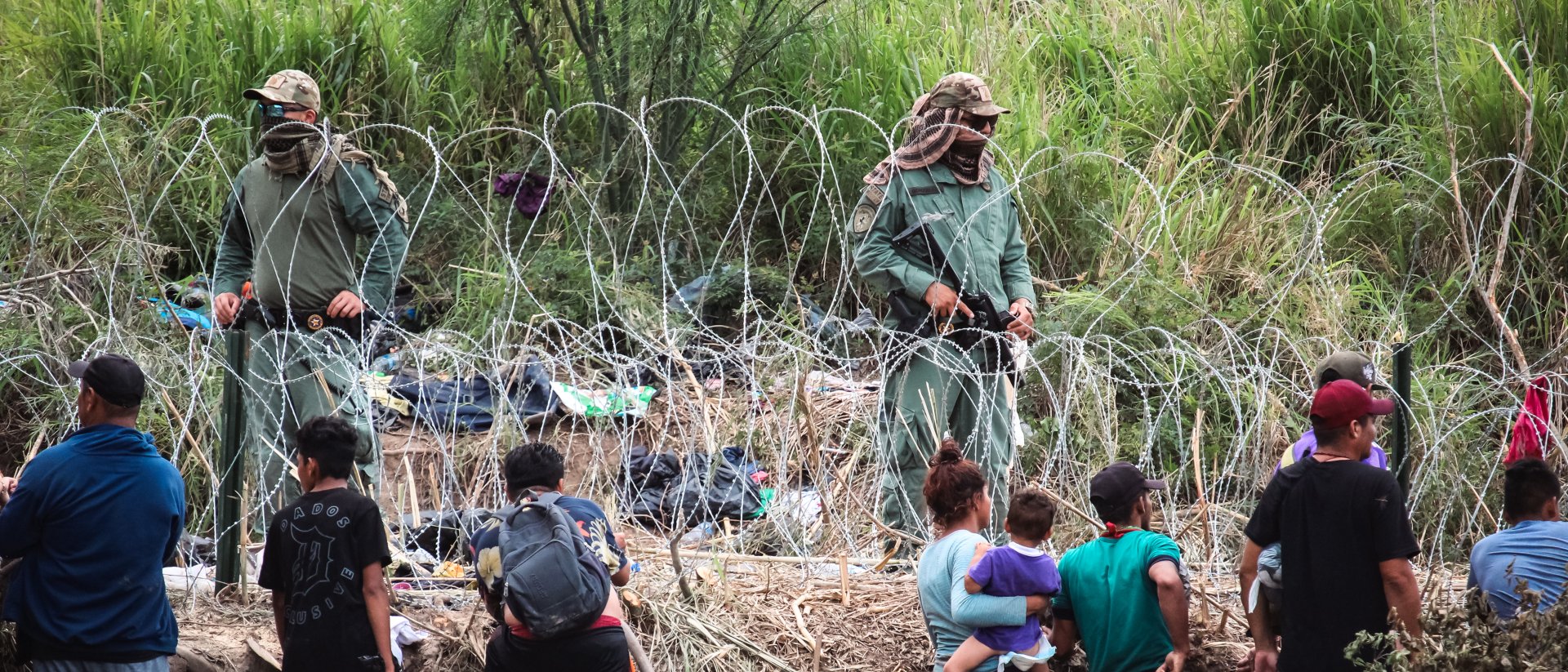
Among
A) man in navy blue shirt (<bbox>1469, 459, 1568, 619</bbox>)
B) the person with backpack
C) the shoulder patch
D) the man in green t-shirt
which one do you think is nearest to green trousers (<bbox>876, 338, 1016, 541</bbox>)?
the shoulder patch

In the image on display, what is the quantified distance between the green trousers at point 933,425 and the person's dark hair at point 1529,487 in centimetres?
154

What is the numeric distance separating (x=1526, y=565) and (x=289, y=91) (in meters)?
3.81

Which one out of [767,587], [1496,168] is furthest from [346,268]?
[1496,168]

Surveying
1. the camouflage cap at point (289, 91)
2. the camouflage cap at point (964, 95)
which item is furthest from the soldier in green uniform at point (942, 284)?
the camouflage cap at point (289, 91)

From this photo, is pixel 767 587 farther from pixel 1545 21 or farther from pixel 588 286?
pixel 1545 21

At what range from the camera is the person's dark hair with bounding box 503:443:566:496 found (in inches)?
135

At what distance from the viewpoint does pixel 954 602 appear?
3455mm

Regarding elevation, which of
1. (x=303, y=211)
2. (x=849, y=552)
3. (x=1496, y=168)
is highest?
(x=303, y=211)

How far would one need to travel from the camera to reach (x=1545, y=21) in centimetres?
683

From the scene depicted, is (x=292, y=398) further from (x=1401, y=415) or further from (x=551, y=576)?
(x=1401, y=415)

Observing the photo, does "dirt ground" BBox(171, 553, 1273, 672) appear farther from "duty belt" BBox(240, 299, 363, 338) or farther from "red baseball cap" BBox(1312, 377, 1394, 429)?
"duty belt" BBox(240, 299, 363, 338)

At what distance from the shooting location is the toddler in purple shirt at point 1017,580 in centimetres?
340

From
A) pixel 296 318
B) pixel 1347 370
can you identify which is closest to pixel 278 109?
pixel 296 318

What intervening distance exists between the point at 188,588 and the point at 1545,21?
241 inches
